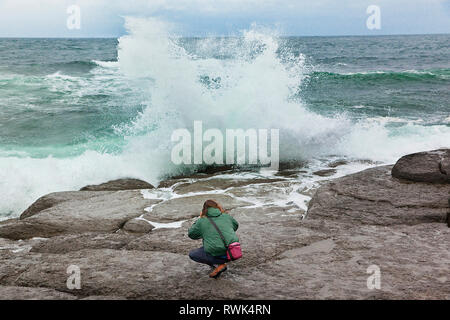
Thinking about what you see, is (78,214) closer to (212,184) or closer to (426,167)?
(212,184)

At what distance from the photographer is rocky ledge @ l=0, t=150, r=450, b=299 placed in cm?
350

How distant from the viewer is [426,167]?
6125 millimetres

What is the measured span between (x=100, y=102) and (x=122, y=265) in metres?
14.7

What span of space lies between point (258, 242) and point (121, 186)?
4.36m

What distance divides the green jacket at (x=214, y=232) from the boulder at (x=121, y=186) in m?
4.76

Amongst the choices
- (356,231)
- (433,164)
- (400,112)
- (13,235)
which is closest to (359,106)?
(400,112)

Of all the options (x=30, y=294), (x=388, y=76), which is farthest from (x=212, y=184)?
(x=388, y=76)

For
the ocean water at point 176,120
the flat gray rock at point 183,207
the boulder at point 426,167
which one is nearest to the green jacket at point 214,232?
the flat gray rock at point 183,207

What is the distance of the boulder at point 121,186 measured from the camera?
8.09 m

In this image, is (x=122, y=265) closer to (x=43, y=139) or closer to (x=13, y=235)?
(x=13, y=235)

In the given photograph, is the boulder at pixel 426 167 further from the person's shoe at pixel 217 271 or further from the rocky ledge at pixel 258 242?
the person's shoe at pixel 217 271

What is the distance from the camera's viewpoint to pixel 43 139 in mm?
13125

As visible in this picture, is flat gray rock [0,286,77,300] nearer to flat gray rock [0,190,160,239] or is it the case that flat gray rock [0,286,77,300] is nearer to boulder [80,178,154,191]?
flat gray rock [0,190,160,239]
